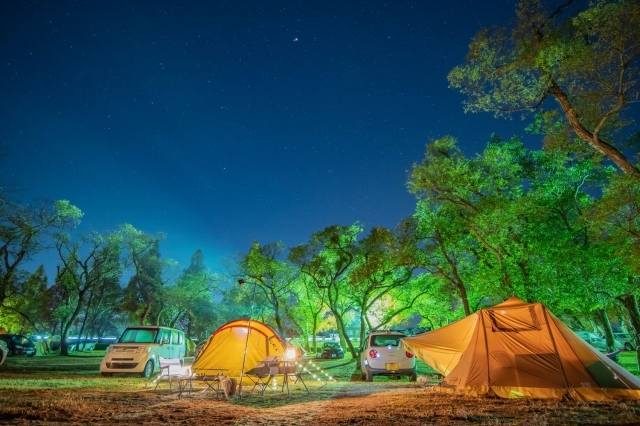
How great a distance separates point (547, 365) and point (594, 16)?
29.5ft

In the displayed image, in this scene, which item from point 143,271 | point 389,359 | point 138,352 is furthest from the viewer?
point 143,271

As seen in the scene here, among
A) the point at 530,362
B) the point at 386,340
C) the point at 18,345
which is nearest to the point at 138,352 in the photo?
the point at 386,340

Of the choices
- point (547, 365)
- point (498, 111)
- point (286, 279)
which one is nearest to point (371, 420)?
point (547, 365)

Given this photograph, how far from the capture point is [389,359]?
13.0 metres

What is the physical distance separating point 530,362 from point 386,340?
5.47 metres

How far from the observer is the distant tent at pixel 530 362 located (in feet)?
26.2

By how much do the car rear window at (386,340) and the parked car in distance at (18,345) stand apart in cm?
2456

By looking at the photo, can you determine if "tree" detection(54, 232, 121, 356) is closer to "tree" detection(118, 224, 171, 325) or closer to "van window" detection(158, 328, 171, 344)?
"tree" detection(118, 224, 171, 325)

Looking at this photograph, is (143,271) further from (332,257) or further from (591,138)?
(591,138)

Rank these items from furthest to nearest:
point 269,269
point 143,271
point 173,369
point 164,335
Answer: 1. point 143,271
2. point 269,269
3. point 164,335
4. point 173,369

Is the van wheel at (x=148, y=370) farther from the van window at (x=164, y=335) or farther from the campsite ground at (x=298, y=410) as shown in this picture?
the campsite ground at (x=298, y=410)

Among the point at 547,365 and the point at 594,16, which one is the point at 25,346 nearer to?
the point at 547,365

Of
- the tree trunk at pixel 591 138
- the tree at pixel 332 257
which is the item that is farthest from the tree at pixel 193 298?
the tree trunk at pixel 591 138

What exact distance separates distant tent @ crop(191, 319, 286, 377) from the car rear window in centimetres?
331
